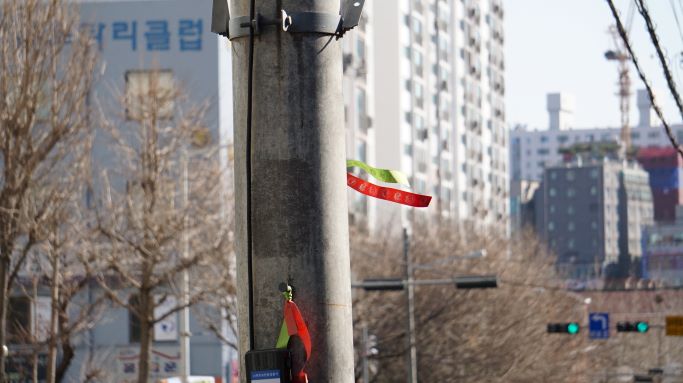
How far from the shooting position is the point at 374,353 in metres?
45.8

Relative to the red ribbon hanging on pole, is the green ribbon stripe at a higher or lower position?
higher

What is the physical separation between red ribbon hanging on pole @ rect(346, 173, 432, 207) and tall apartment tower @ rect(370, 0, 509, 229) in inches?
2404

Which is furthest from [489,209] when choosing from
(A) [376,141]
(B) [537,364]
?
(B) [537,364]

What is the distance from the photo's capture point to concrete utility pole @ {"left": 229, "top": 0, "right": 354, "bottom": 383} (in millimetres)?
4594

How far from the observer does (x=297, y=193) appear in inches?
181

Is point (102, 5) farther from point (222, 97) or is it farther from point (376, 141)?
point (376, 141)

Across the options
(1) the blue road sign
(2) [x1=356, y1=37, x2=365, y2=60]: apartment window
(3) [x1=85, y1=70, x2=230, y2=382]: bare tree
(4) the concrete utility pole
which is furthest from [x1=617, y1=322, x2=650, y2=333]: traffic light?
(4) the concrete utility pole

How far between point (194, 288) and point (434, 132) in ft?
177

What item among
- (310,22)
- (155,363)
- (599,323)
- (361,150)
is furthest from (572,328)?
(310,22)

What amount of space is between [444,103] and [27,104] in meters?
72.8

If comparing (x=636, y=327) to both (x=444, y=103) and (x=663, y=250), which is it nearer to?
(x=444, y=103)

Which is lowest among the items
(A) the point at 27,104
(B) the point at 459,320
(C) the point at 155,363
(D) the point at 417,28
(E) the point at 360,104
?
(C) the point at 155,363

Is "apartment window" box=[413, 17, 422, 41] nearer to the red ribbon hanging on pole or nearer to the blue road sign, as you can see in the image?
the blue road sign

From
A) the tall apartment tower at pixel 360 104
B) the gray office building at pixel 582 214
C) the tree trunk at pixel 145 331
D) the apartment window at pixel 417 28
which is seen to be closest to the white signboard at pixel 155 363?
the tree trunk at pixel 145 331
